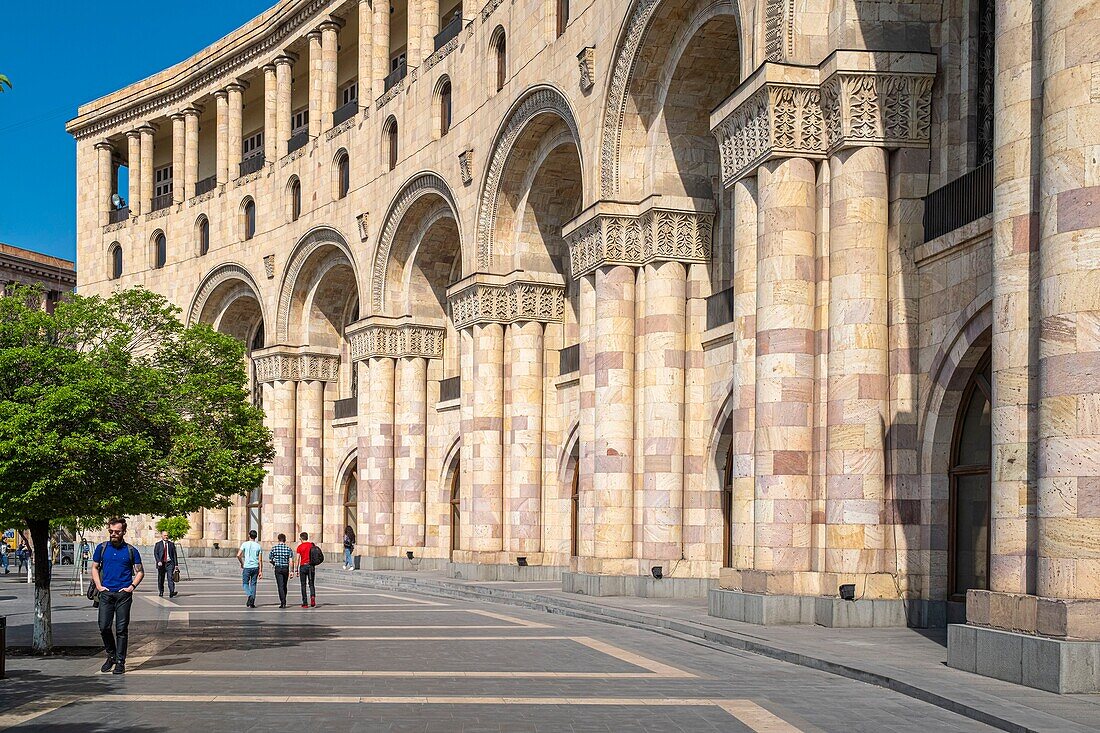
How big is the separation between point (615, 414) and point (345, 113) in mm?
20568

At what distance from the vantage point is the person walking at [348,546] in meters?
39.5

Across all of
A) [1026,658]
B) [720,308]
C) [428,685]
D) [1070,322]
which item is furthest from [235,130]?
[1026,658]

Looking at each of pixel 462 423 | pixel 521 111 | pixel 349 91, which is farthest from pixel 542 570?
pixel 349 91

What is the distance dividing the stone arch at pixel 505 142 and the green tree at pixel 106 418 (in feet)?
40.4

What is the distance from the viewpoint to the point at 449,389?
38.4 meters

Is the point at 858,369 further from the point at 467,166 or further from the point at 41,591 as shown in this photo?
the point at 467,166

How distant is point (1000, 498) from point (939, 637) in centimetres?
400

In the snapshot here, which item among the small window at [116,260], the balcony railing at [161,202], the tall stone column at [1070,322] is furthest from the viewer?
the small window at [116,260]

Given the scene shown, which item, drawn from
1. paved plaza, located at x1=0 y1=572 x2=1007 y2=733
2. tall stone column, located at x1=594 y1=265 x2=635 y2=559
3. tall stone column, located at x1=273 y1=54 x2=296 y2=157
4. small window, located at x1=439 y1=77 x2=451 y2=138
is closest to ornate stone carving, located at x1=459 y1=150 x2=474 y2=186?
small window, located at x1=439 y1=77 x2=451 y2=138

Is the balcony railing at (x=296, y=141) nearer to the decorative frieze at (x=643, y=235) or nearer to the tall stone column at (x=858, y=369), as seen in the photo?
the decorative frieze at (x=643, y=235)

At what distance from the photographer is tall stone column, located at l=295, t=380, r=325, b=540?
148 feet

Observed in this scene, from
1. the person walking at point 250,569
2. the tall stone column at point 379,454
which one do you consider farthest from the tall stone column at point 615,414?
the tall stone column at point 379,454

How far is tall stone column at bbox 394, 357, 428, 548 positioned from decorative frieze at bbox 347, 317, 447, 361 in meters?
0.32

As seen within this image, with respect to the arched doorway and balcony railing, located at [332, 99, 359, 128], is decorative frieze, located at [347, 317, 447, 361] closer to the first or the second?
balcony railing, located at [332, 99, 359, 128]
